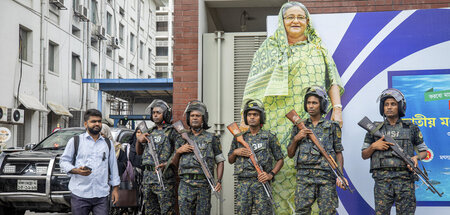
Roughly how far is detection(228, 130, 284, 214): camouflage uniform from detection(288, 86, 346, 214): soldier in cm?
25

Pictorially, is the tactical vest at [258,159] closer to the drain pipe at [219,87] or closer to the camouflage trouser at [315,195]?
the camouflage trouser at [315,195]

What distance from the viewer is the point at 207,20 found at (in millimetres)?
7668

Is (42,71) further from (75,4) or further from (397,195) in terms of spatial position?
(397,195)

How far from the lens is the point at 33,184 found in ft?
→ 23.0

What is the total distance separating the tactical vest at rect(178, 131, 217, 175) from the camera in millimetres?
5262

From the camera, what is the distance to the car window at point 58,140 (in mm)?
8234

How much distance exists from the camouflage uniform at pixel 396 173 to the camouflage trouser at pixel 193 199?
6.17ft

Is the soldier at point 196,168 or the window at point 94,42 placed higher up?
the window at point 94,42

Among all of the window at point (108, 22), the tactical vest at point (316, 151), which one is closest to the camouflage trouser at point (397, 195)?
the tactical vest at point (316, 151)

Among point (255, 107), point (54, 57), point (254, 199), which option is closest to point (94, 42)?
point (54, 57)

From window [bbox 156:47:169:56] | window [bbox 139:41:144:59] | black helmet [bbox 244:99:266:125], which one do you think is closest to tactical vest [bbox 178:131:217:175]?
black helmet [bbox 244:99:266:125]

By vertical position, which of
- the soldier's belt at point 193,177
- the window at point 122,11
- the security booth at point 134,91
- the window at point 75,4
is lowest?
the soldier's belt at point 193,177

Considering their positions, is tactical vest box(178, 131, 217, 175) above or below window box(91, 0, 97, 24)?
below

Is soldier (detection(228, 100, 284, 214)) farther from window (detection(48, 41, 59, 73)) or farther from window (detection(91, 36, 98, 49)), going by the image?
window (detection(91, 36, 98, 49))
